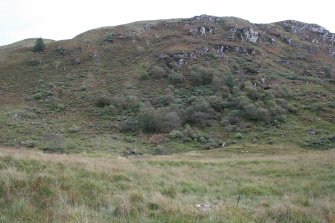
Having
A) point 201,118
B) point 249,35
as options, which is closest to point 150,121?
point 201,118

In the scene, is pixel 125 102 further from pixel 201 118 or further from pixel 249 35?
pixel 249 35

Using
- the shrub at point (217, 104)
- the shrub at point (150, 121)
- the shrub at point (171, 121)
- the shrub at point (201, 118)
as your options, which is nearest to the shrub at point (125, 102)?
the shrub at point (150, 121)

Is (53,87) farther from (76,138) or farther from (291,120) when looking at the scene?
(291,120)

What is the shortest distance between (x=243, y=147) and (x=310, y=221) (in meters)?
27.9

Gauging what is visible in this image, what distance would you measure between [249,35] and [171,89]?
24.7m

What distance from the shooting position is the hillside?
38844 mm

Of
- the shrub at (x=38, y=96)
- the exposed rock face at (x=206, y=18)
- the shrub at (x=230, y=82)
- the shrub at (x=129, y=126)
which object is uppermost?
the exposed rock face at (x=206, y=18)

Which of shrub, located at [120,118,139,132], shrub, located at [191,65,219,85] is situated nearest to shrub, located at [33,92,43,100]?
shrub, located at [120,118,139,132]

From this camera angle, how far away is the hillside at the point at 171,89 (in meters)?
38.8

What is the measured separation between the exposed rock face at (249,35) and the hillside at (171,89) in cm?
19

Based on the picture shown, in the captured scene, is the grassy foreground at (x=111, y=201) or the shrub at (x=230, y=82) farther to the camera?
the shrub at (x=230, y=82)

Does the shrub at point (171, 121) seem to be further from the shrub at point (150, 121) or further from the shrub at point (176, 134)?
the shrub at point (176, 134)

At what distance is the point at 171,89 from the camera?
175 ft

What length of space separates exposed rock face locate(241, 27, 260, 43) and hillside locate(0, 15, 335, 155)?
0.19 m
